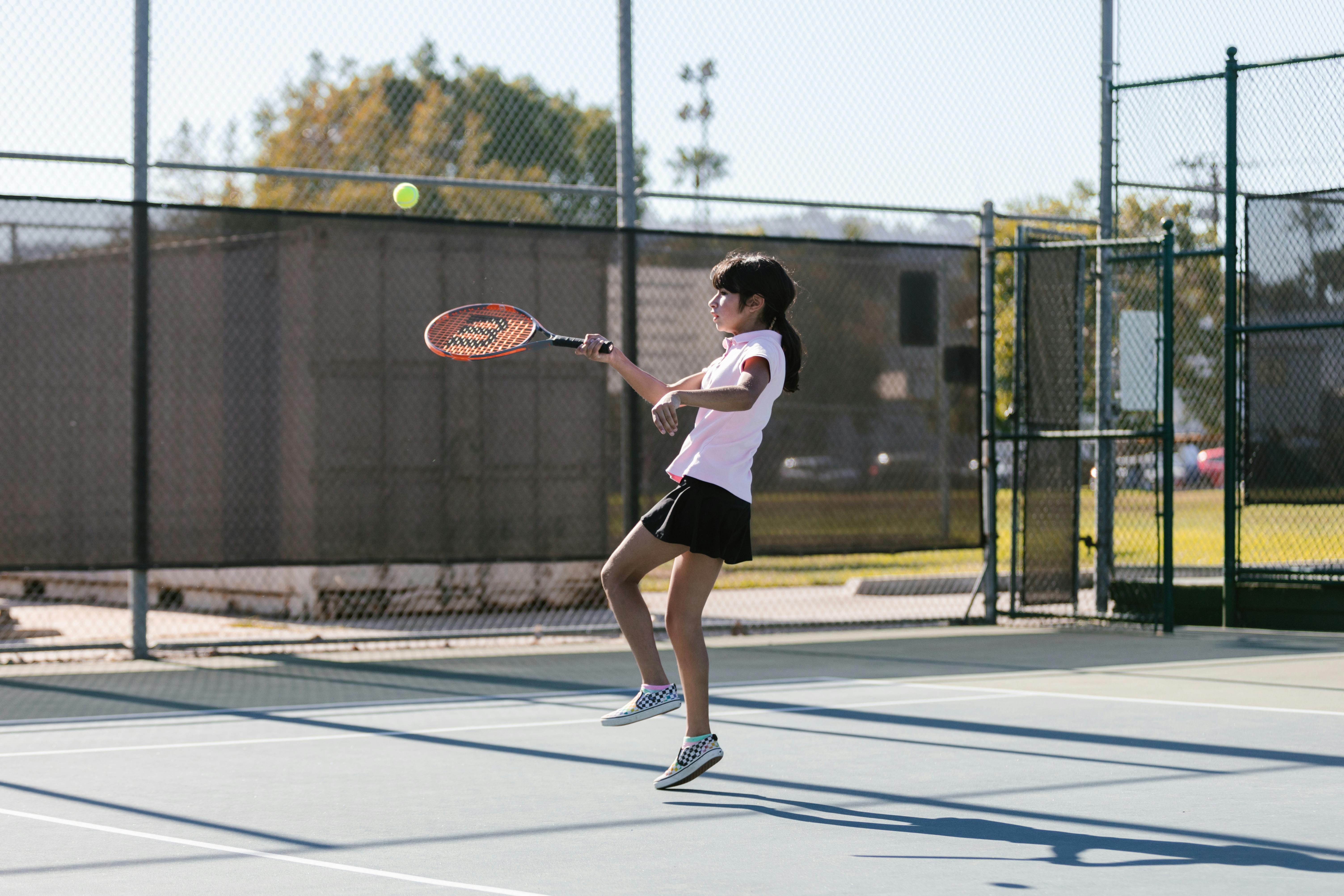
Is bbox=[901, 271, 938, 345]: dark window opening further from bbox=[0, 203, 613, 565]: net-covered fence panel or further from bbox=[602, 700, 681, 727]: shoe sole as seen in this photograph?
bbox=[602, 700, 681, 727]: shoe sole

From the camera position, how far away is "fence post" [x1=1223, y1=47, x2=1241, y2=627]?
428 inches

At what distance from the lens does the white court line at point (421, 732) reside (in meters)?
6.44

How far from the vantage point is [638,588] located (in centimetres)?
558

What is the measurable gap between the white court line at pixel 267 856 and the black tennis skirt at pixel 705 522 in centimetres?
160

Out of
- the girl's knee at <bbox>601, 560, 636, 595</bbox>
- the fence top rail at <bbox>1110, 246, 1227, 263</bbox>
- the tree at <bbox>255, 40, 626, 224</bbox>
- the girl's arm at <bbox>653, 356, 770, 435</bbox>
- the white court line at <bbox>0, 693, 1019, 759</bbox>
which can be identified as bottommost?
the white court line at <bbox>0, 693, 1019, 759</bbox>

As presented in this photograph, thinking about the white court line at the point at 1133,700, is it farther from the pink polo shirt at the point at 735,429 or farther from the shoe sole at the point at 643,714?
the pink polo shirt at the point at 735,429

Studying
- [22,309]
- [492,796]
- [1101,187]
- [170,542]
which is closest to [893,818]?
[492,796]

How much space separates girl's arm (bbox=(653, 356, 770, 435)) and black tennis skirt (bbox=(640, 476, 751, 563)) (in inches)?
10.4

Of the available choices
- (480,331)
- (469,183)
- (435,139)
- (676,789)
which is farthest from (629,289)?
(435,139)

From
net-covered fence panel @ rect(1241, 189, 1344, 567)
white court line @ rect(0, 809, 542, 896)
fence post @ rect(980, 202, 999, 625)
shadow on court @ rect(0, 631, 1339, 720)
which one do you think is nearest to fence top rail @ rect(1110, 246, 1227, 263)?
net-covered fence panel @ rect(1241, 189, 1344, 567)

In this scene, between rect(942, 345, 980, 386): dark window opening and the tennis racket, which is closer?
Answer: the tennis racket

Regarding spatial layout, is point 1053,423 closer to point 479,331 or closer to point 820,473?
point 820,473

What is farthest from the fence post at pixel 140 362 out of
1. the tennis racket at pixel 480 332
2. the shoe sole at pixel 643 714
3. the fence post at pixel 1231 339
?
the fence post at pixel 1231 339

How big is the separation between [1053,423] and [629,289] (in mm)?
3336
